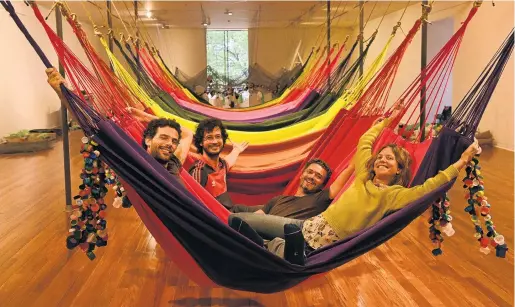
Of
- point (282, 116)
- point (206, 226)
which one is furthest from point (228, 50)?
point (206, 226)

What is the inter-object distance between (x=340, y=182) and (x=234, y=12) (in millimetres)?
6157

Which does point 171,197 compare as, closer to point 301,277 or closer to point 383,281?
point 301,277

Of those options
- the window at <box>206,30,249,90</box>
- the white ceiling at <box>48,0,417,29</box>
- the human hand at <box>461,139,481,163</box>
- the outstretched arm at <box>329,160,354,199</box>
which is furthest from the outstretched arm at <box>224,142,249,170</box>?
the window at <box>206,30,249,90</box>

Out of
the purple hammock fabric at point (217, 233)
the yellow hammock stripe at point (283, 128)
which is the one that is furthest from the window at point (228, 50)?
the purple hammock fabric at point (217, 233)

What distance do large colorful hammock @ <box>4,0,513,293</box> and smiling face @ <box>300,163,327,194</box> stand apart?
1.53 ft

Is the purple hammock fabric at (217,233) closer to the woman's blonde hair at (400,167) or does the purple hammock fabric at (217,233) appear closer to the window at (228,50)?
the woman's blonde hair at (400,167)

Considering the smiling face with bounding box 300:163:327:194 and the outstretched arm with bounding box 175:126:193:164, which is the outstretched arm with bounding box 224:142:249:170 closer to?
the outstretched arm with bounding box 175:126:193:164

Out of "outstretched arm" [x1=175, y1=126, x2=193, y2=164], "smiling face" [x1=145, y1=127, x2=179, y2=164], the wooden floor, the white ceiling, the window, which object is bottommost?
the wooden floor

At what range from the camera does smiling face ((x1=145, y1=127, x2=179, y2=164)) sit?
189 cm

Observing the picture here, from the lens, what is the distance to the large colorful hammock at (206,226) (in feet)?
4.82

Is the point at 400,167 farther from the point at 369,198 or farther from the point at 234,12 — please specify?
the point at 234,12

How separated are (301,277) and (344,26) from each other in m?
8.72

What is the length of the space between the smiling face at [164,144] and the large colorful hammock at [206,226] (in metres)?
0.25

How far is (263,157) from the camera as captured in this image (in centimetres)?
254
